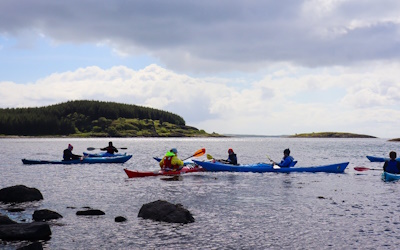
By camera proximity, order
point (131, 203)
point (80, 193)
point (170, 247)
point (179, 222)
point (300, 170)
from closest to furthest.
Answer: point (170, 247) → point (179, 222) → point (131, 203) → point (80, 193) → point (300, 170)

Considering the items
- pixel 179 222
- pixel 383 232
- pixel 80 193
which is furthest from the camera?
pixel 80 193

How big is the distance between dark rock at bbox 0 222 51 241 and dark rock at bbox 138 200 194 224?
190 inches

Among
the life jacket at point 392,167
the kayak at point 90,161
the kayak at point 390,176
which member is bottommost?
the kayak at point 90,161

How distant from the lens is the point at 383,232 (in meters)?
16.6

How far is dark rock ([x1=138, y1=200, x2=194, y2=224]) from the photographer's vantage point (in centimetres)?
1775

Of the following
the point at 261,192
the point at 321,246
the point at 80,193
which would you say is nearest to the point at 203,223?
the point at 321,246

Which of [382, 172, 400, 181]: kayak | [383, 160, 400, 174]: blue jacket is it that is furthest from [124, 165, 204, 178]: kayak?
[383, 160, 400, 174]: blue jacket

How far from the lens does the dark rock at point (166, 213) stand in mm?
17750

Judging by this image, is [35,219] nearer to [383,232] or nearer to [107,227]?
[107,227]

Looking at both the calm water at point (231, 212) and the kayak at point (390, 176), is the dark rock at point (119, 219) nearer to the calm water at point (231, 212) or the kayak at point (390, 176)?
the calm water at point (231, 212)

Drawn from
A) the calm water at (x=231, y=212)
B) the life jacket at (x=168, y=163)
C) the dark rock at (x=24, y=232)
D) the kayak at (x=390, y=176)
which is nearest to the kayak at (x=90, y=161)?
the calm water at (x=231, y=212)

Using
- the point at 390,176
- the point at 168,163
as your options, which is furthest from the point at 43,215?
the point at 390,176

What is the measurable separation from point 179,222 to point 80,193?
39.4 feet

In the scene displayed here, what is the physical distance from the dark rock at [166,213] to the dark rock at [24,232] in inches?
190
